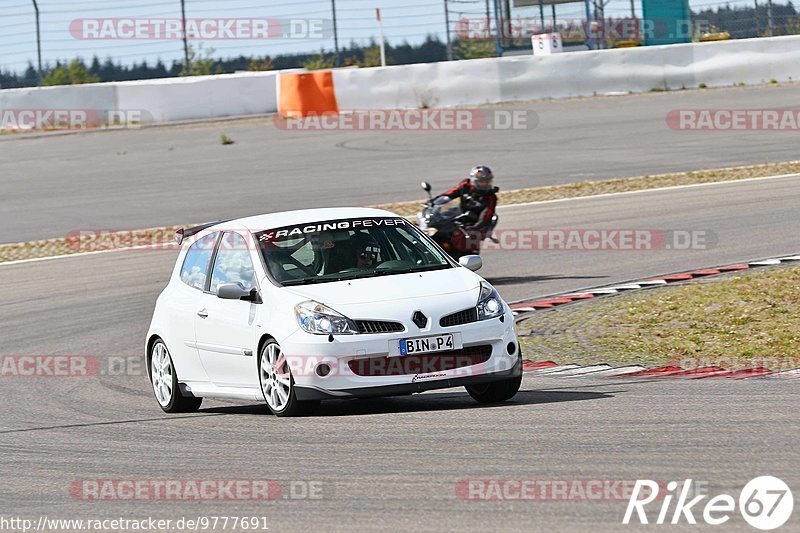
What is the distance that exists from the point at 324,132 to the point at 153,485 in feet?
86.5

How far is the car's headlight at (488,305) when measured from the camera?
31.0ft

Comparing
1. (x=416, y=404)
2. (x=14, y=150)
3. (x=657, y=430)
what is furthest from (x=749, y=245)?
(x=14, y=150)

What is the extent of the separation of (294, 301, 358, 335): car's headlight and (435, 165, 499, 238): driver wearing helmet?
8.05m

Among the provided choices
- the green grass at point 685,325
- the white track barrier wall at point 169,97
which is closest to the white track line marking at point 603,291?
the green grass at point 685,325

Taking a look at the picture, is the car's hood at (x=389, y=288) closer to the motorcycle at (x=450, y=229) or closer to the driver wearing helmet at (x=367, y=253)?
the driver wearing helmet at (x=367, y=253)

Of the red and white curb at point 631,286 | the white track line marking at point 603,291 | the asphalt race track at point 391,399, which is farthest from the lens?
the white track line marking at point 603,291

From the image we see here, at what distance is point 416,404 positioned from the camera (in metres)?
10.0

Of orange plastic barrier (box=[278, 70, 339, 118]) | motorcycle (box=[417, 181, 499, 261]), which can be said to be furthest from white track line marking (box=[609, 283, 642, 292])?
orange plastic barrier (box=[278, 70, 339, 118])

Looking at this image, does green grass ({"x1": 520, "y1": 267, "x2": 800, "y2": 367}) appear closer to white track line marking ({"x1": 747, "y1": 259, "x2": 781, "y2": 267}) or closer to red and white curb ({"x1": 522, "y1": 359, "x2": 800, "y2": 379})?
red and white curb ({"x1": 522, "y1": 359, "x2": 800, "y2": 379})

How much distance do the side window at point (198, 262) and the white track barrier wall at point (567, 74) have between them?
2310 cm

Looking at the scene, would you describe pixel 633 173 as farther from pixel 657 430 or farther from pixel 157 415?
pixel 657 430

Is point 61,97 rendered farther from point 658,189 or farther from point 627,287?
point 627,287

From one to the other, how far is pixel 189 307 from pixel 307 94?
24262mm

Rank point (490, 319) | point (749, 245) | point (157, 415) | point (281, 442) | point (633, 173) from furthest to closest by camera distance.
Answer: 1. point (633, 173)
2. point (749, 245)
3. point (157, 415)
4. point (490, 319)
5. point (281, 442)
